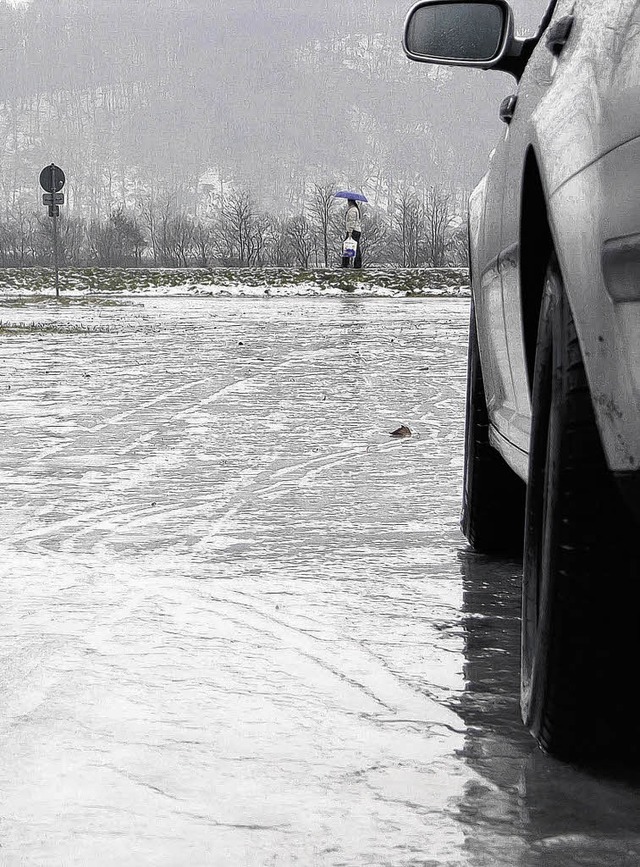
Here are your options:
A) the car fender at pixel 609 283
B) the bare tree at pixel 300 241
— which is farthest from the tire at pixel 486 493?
the bare tree at pixel 300 241

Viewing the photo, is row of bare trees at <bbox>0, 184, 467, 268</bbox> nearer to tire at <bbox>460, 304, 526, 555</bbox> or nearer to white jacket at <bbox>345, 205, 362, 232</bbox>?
white jacket at <bbox>345, 205, 362, 232</bbox>

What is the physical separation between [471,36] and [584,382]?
1.51 meters

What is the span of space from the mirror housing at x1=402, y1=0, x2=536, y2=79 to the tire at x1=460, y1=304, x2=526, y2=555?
0.96m

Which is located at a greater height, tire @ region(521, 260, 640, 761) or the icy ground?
tire @ region(521, 260, 640, 761)

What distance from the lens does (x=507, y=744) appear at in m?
2.39

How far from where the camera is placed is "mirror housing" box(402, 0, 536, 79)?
132 inches

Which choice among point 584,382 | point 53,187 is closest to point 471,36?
point 584,382

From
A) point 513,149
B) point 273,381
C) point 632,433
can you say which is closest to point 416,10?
point 513,149

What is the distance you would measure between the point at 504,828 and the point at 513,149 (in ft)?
5.33

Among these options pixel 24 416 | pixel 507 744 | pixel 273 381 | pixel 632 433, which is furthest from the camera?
pixel 273 381

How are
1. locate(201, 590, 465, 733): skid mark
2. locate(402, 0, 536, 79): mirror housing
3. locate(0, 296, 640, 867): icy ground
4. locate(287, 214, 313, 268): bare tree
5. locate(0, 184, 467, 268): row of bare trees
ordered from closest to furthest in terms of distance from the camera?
1. locate(0, 296, 640, 867): icy ground
2. locate(201, 590, 465, 733): skid mark
3. locate(402, 0, 536, 79): mirror housing
4. locate(287, 214, 313, 268): bare tree
5. locate(0, 184, 467, 268): row of bare trees

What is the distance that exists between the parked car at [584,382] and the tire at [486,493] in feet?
4.11

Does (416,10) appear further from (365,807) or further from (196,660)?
(365,807)

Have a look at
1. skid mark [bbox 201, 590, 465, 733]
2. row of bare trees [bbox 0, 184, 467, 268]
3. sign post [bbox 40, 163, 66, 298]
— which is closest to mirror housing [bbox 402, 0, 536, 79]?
skid mark [bbox 201, 590, 465, 733]
